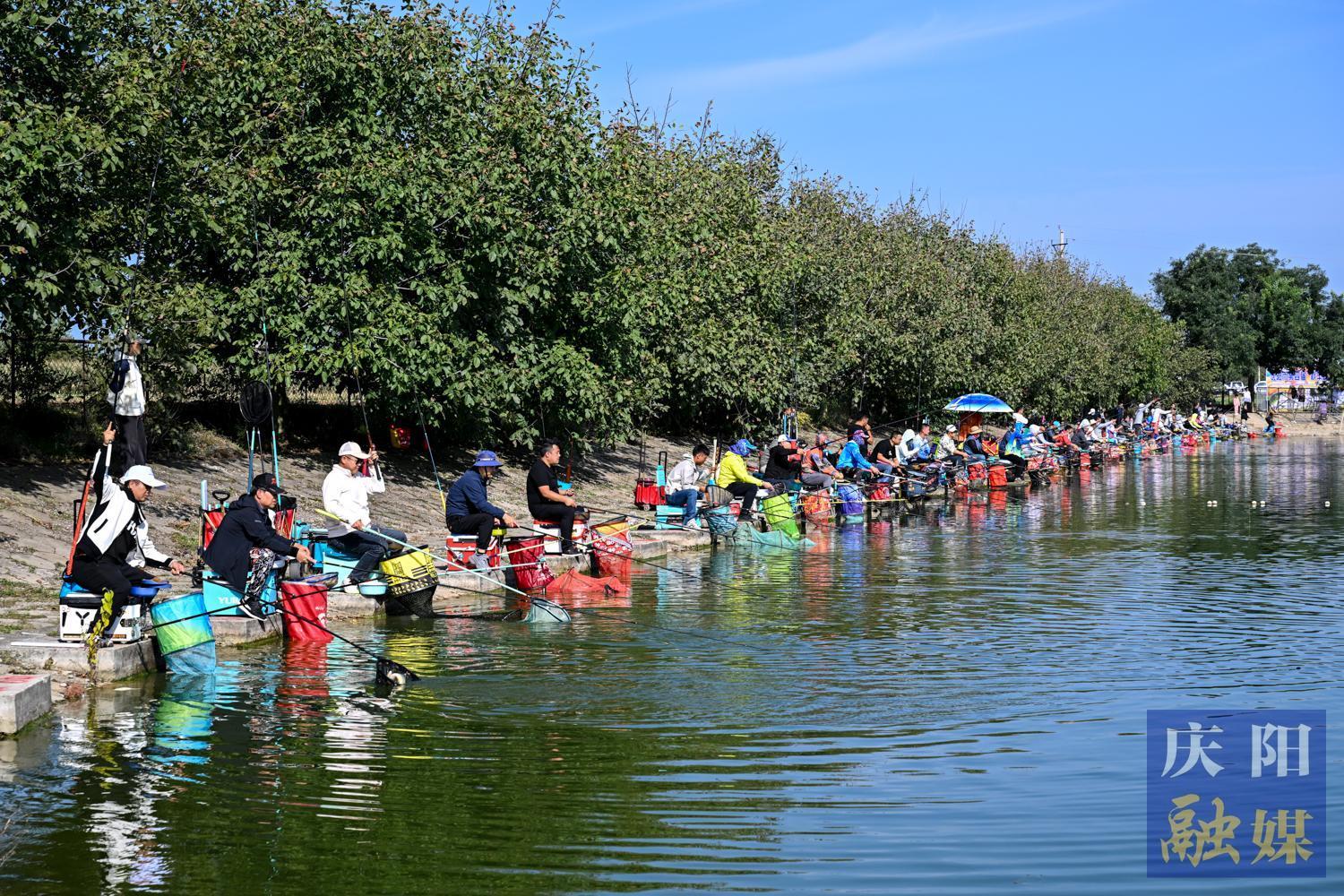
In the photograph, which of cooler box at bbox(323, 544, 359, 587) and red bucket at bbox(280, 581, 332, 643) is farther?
cooler box at bbox(323, 544, 359, 587)

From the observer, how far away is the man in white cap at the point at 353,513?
14930mm

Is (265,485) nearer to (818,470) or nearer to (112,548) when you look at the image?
(112,548)

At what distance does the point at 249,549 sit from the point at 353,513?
2.50 meters

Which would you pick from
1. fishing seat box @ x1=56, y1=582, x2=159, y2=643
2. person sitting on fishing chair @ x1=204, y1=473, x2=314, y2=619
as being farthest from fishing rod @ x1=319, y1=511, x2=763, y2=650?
fishing seat box @ x1=56, y1=582, x2=159, y2=643

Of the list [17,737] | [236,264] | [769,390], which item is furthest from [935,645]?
[769,390]

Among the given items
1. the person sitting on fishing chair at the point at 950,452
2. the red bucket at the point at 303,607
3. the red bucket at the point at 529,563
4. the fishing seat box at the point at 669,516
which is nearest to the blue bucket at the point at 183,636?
the red bucket at the point at 303,607

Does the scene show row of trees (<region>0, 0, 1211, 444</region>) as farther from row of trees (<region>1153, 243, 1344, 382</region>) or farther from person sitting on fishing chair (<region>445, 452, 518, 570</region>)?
row of trees (<region>1153, 243, 1344, 382</region>)

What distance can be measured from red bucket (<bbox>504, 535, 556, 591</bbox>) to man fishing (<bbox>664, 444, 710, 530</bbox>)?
239 inches

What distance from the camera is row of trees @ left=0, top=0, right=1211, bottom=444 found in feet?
58.9

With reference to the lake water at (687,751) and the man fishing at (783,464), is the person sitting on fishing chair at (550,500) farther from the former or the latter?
the man fishing at (783,464)

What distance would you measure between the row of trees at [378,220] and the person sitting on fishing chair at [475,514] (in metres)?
4.92

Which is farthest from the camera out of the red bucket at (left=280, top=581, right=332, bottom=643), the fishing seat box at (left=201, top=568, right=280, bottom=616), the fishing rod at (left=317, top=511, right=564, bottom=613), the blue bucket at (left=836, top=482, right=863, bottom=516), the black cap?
the blue bucket at (left=836, top=482, right=863, bottom=516)

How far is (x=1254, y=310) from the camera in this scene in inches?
4355

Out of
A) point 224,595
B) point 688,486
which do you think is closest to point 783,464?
point 688,486
